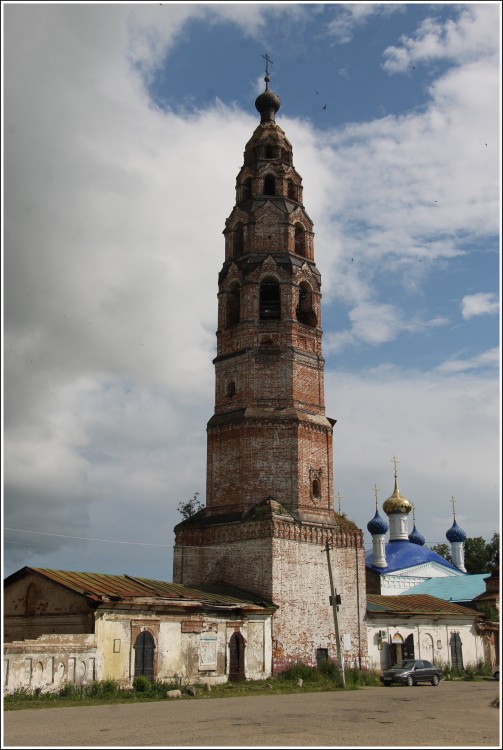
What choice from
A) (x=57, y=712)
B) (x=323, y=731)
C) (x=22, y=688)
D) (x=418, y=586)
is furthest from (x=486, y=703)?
(x=418, y=586)

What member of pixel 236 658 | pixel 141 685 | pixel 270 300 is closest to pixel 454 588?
pixel 270 300

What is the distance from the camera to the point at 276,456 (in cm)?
2725

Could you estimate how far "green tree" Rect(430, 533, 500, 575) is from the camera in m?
58.7

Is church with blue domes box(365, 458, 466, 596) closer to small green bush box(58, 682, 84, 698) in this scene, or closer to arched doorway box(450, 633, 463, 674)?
arched doorway box(450, 633, 463, 674)

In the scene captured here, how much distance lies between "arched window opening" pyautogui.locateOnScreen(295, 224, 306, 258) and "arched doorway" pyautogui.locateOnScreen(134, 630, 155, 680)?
52.8 ft

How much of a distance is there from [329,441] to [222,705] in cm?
1330

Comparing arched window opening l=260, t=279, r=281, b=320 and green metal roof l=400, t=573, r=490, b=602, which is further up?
arched window opening l=260, t=279, r=281, b=320

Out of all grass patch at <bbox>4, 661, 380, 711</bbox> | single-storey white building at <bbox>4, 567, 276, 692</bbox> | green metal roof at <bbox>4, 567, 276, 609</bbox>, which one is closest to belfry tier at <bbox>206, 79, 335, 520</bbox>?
green metal roof at <bbox>4, 567, 276, 609</bbox>

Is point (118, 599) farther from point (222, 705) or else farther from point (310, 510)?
point (310, 510)

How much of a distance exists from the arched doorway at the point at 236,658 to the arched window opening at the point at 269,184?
55.8ft

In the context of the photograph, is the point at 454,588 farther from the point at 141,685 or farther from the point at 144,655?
the point at 141,685

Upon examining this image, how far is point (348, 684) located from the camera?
23781mm

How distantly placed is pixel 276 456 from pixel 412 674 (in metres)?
8.05

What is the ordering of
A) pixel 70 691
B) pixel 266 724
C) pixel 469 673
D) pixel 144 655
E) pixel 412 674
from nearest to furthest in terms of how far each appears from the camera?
pixel 266 724 < pixel 70 691 < pixel 144 655 < pixel 412 674 < pixel 469 673
